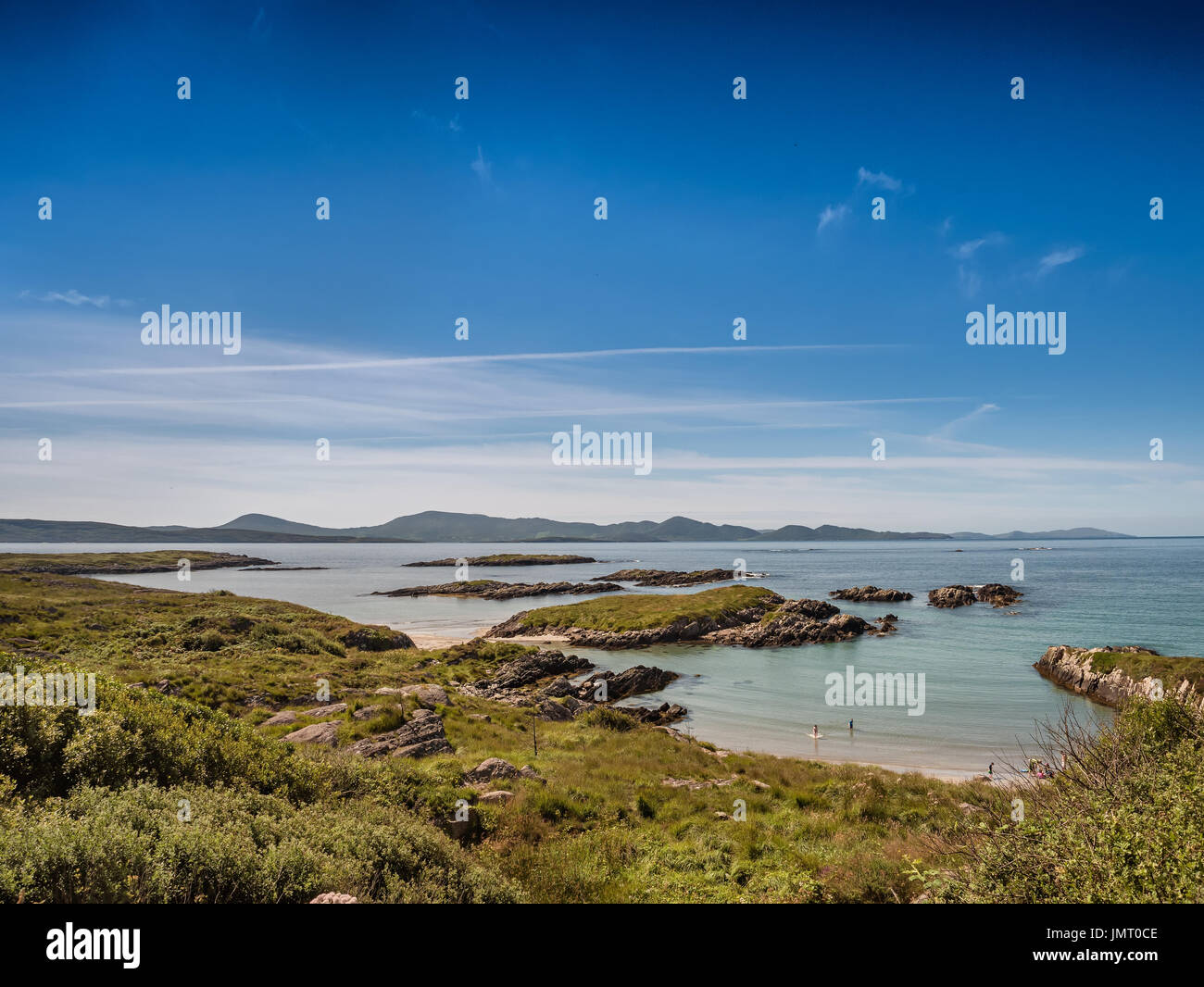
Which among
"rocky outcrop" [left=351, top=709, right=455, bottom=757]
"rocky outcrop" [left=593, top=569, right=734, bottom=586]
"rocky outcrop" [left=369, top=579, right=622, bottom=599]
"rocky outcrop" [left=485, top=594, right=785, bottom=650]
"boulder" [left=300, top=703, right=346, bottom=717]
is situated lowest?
"rocky outcrop" [left=593, top=569, right=734, bottom=586]

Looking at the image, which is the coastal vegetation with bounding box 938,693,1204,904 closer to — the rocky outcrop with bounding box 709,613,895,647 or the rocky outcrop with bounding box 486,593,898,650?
the rocky outcrop with bounding box 709,613,895,647

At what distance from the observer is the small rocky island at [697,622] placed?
2486 inches

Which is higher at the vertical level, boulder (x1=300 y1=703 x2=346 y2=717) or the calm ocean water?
boulder (x1=300 y1=703 x2=346 y2=717)

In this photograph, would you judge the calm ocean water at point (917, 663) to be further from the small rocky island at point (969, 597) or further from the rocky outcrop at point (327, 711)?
the rocky outcrop at point (327, 711)

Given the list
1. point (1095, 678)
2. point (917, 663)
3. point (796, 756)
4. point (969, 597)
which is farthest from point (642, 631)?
point (969, 597)

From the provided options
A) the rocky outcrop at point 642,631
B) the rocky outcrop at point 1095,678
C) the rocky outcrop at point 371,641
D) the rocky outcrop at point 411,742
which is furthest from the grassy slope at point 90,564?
the rocky outcrop at point 1095,678

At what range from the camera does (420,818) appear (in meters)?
11.6

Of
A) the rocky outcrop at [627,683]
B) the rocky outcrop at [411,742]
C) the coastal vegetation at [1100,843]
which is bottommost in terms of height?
the rocky outcrop at [627,683]

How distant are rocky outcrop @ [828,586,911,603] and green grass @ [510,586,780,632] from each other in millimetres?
24542

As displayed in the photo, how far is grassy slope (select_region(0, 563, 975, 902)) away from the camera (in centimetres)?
652

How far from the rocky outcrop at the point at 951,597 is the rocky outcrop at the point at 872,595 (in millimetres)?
4951

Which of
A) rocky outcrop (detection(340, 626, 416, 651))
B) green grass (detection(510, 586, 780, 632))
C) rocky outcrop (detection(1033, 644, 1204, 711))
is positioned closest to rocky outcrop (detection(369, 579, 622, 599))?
green grass (detection(510, 586, 780, 632))
